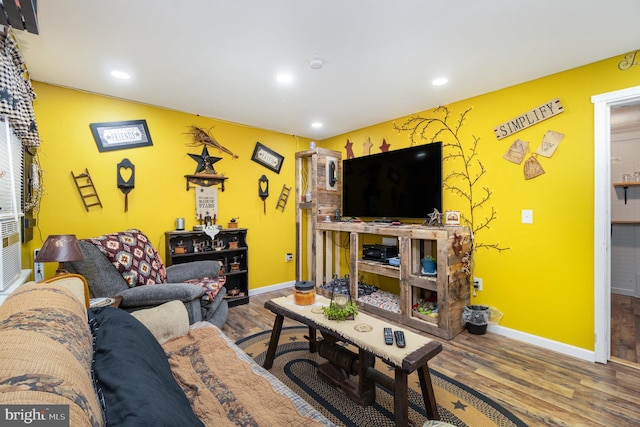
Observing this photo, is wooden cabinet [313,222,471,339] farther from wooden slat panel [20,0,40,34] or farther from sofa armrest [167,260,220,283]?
wooden slat panel [20,0,40,34]

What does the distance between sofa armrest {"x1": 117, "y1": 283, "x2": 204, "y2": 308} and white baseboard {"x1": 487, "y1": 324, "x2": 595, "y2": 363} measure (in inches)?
113

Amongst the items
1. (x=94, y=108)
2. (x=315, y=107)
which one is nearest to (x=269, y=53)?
(x=315, y=107)

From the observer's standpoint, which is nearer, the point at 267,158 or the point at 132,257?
the point at 132,257

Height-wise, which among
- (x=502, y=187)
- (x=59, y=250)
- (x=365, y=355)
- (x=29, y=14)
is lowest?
(x=365, y=355)

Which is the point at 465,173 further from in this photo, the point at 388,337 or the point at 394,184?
the point at 388,337

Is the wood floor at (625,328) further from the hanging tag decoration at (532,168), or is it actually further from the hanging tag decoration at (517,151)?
the hanging tag decoration at (517,151)

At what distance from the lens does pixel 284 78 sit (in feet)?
8.23

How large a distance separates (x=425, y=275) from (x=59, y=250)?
3050mm

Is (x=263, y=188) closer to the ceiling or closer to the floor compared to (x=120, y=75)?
closer to the floor

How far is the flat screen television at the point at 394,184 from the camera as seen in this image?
3082 mm

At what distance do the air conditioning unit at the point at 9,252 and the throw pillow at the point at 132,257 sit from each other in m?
0.42

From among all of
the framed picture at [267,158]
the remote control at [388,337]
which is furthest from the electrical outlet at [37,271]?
the remote control at [388,337]

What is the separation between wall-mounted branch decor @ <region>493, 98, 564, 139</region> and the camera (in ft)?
8.19

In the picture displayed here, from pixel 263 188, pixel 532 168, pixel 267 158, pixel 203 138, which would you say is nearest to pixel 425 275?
pixel 532 168
